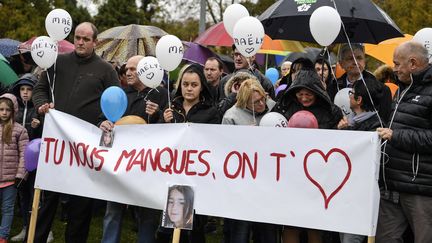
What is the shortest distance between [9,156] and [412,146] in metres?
4.15

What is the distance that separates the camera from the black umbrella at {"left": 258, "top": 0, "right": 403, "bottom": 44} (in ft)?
19.5

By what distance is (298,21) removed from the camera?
6.62 meters

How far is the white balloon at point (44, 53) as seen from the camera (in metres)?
5.67

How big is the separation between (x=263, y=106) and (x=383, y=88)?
3.44 feet

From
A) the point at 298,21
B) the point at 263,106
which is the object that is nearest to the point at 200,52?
the point at 298,21

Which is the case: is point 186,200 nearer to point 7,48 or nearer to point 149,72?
point 149,72

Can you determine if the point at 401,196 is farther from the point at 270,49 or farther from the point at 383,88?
the point at 270,49

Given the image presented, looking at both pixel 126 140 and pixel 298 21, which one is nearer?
pixel 126 140

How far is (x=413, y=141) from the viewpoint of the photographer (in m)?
4.36

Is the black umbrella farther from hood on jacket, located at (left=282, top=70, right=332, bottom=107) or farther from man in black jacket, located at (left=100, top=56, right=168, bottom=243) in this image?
man in black jacket, located at (left=100, top=56, right=168, bottom=243)

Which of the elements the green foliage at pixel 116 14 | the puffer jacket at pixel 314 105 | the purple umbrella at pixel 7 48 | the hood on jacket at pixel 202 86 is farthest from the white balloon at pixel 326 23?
the green foliage at pixel 116 14

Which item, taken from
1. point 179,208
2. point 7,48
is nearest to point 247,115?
point 179,208

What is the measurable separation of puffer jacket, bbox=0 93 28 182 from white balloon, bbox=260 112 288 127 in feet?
9.51

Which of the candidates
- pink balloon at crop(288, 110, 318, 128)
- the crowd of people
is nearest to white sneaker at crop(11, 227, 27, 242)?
the crowd of people
